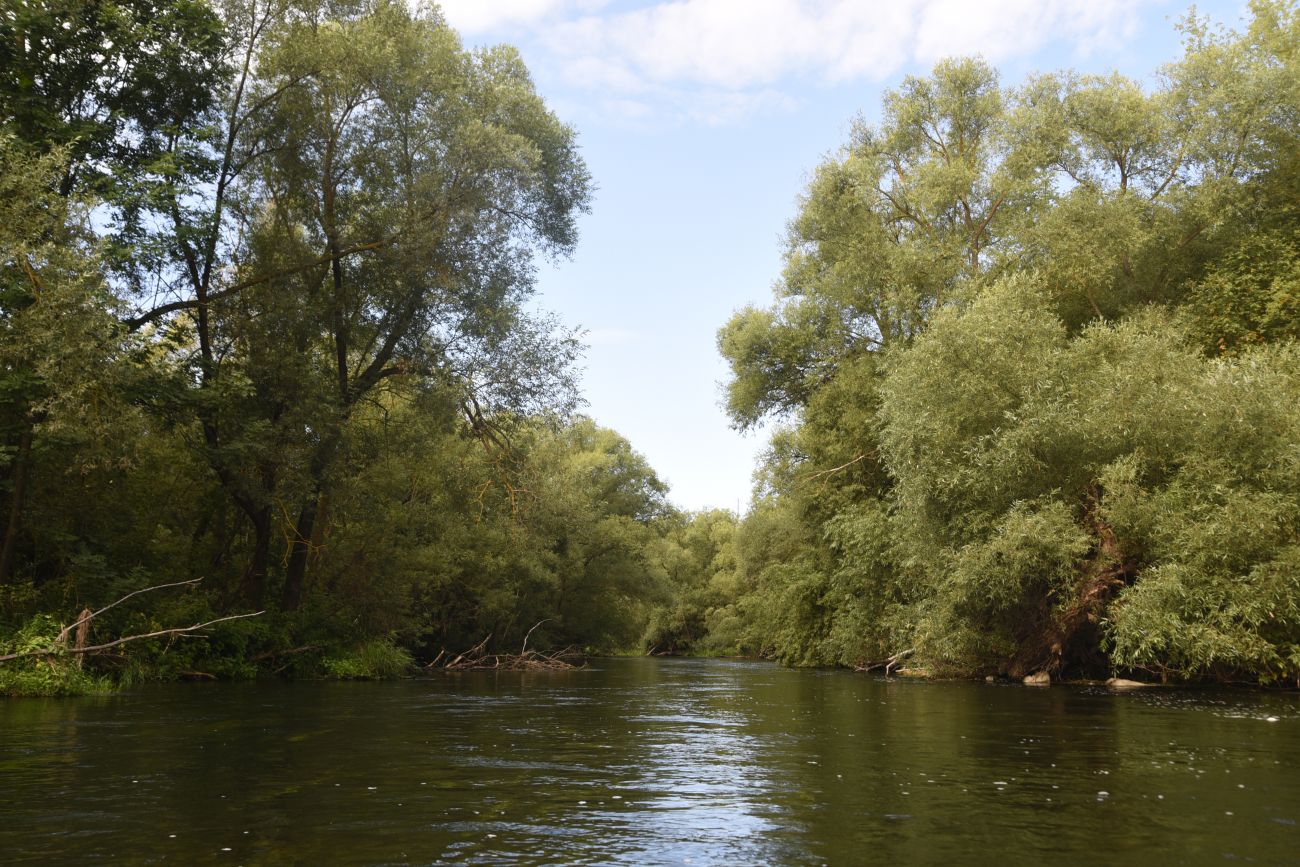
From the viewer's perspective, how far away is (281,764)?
395 inches

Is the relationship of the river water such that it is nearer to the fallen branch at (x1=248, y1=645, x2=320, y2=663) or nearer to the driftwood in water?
the fallen branch at (x1=248, y1=645, x2=320, y2=663)

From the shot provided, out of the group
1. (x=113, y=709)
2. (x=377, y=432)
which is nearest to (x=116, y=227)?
(x=377, y=432)

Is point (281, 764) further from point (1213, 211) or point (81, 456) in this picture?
point (1213, 211)

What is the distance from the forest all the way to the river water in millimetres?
6276

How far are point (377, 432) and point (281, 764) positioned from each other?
2057cm

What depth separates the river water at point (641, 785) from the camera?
626 centimetres

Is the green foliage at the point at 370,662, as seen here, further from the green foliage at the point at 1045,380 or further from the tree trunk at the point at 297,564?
the green foliage at the point at 1045,380

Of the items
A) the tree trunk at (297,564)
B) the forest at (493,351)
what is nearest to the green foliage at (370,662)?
the forest at (493,351)

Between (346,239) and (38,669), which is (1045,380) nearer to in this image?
(346,239)

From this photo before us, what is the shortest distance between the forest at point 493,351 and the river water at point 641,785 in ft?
20.6

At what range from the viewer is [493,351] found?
1166 inches

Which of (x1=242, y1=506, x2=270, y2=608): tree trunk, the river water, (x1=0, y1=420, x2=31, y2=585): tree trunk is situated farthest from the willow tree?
the river water

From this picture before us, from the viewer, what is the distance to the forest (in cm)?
2142

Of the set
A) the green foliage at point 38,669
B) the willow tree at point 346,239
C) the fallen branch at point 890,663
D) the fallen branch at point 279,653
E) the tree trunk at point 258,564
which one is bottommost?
the fallen branch at point 890,663
